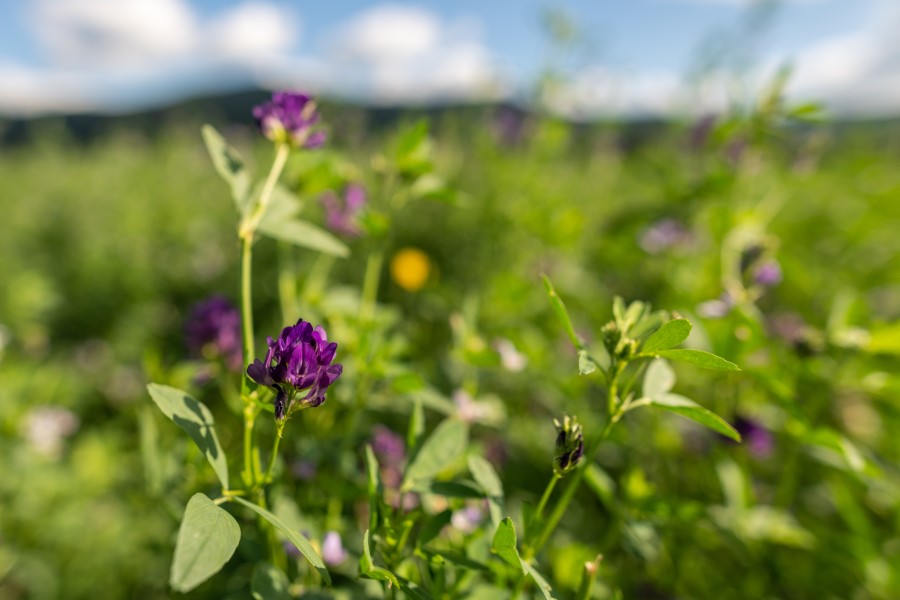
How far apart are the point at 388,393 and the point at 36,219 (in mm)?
5667

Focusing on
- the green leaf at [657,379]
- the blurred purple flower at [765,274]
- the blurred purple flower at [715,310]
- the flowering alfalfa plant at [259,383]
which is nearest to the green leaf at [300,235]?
the flowering alfalfa plant at [259,383]

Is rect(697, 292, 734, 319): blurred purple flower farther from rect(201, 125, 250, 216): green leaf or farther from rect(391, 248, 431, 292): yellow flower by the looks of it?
rect(391, 248, 431, 292): yellow flower

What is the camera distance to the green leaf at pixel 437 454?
0.74m

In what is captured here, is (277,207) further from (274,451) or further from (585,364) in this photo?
(585,364)

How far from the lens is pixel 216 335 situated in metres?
1.05

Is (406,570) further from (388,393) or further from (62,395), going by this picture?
(62,395)

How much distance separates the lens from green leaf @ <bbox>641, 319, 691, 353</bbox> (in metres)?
0.59

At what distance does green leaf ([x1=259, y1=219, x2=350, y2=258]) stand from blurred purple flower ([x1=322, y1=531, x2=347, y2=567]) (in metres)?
0.40

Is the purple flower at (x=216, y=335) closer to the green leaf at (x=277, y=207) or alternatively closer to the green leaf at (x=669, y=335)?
the green leaf at (x=277, y=207)

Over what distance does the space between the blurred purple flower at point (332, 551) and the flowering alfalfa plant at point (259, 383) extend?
0.04m

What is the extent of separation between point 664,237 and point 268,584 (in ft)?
5.77

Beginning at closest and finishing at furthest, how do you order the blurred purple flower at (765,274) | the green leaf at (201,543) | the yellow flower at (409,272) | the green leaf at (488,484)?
1. the green leaf at (201,543)
2. the green leaf at (488,484)
3. the blurred purple flower at (765,274)
4. the yellow flower at (409,272)

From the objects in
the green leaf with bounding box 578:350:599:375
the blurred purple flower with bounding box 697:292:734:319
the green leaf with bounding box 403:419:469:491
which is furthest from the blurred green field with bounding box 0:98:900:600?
the green leaf with bounding box 578:350:599:375

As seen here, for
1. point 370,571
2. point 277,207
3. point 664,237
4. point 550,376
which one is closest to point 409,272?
point 664,237
